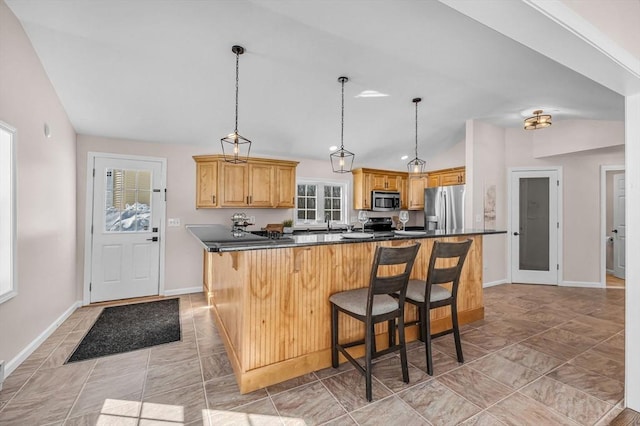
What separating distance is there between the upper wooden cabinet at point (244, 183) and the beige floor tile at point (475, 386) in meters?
3.35

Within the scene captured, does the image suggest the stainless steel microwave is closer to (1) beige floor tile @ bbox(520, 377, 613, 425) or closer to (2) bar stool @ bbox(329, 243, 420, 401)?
(2) bar stool @ bbox(329, 243, 420, 401)

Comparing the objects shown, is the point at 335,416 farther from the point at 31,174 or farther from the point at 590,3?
the point at 31,174

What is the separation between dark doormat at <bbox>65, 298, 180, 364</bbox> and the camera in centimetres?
267

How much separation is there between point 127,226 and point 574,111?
6.60 metres

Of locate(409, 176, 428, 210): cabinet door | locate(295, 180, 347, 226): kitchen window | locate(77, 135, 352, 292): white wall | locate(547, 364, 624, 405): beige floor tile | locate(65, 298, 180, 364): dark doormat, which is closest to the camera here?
locate(547, 364, 624, 405): beige floor tile

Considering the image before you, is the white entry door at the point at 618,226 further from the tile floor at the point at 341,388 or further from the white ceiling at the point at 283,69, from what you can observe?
the tile floor at the point at 341,388

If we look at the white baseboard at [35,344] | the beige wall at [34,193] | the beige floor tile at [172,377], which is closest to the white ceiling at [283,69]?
the beige wall at [34,193]

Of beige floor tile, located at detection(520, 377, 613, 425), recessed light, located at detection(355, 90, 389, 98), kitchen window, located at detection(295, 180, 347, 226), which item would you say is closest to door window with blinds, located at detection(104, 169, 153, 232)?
kitchen window, located at detection(295, 180, 347, 226)

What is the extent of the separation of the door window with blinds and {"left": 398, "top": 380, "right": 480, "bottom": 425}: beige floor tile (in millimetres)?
4049

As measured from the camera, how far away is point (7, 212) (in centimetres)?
226

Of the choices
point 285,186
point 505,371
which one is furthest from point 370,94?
point 505,371

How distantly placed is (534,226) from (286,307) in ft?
16.7

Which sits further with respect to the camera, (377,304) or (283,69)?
(283,69)

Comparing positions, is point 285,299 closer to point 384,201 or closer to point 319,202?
point 319,202
